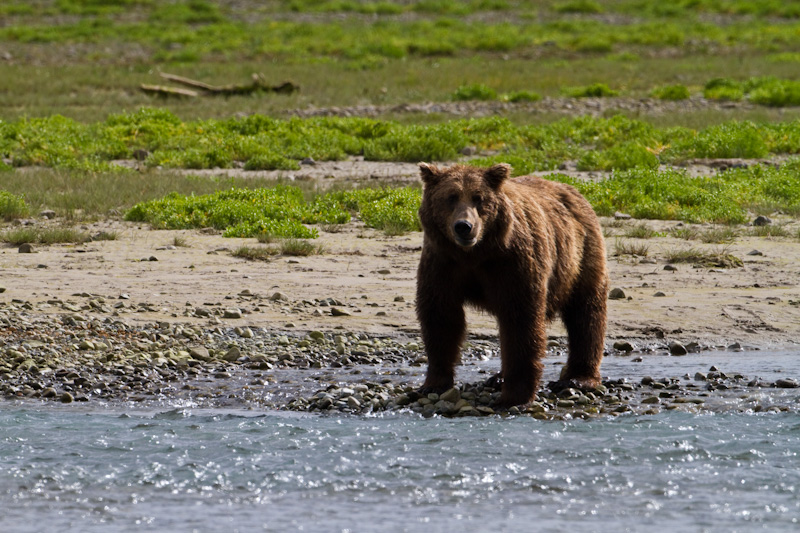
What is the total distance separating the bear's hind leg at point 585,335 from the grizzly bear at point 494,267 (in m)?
0.13

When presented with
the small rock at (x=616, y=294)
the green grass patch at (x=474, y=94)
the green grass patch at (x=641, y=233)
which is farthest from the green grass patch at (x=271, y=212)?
the green grass patch at (x=474, y=94)

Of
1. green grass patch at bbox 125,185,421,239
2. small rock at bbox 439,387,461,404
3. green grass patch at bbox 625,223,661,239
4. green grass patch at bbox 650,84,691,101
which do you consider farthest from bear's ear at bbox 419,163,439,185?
green grass patch at bbox 650,84,691,101

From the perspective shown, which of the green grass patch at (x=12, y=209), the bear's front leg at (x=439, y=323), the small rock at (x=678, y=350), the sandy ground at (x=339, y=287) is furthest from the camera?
the green grass patch at (x=12, y=209)

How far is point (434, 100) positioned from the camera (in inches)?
1093

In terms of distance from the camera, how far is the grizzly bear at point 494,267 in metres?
7.08

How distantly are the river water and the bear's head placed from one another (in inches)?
52.5

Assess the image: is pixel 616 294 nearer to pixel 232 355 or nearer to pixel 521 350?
pixel 521 350

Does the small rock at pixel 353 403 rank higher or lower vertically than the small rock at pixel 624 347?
A: higher

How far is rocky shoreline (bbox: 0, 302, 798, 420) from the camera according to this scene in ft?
25.6

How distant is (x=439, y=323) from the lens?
7.48m

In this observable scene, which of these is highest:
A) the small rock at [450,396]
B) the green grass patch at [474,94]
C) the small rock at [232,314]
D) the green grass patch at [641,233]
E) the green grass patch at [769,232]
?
the green grass patch at [474,94]

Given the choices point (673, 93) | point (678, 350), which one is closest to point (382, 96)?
point (673, 93)

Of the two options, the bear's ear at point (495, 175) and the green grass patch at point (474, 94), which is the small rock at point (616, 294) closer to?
the bear's ear at point (495, 175)

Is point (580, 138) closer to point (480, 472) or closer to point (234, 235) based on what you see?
point (234, 235)
